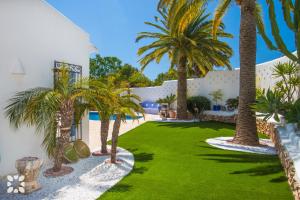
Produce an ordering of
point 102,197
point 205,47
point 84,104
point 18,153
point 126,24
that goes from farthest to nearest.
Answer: point 126,24, point 205,47, point 84,104, point 18,153, point 102,197

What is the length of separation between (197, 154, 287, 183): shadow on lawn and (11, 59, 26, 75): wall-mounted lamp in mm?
6336

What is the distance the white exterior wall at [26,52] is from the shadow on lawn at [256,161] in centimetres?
583

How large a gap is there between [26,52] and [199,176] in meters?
5.94

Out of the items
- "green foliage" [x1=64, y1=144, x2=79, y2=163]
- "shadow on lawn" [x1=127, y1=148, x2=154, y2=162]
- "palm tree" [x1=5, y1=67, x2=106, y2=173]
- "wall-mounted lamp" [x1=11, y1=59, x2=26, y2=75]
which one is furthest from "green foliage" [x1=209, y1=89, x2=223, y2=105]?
"wall-mounted lamp" [x1=11, y1=59, x2=26, y2=75]

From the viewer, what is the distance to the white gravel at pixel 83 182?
5.35 metres

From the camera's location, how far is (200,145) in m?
10.1

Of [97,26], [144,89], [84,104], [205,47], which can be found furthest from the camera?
[144,89]

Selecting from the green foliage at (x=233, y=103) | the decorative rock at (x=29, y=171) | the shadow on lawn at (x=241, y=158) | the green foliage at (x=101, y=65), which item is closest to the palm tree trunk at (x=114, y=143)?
the decorative rock at (x=29, y=171)

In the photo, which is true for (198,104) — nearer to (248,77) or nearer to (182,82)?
(182,82)

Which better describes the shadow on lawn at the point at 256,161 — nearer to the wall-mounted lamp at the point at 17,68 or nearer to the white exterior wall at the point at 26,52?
the white exterior wall at the point at 26,52

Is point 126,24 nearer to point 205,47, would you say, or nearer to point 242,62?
point 205,47

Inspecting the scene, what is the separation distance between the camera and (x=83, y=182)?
244 inches

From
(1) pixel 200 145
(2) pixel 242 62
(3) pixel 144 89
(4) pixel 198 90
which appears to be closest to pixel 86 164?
(1) pixel 200 145

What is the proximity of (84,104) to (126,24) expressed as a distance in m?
19.1
